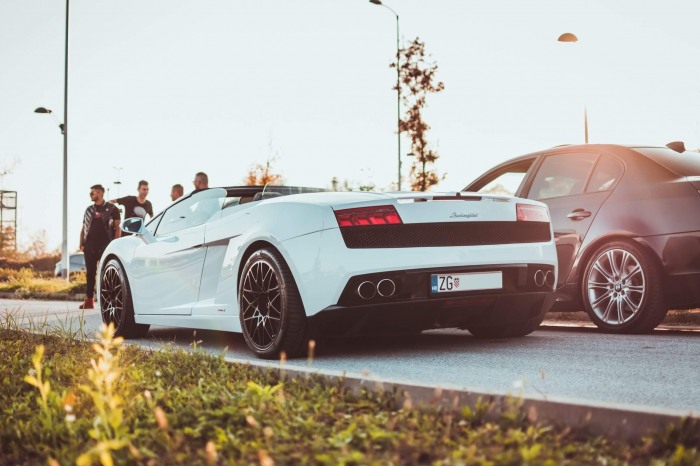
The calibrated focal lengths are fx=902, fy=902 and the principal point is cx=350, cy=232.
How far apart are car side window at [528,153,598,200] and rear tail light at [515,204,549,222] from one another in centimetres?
164

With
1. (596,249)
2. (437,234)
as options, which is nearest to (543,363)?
(437,234)

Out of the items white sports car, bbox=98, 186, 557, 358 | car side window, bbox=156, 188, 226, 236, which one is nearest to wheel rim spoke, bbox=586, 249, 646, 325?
white sports car, bbox=98, 186, 557, 358

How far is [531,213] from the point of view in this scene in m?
6.49

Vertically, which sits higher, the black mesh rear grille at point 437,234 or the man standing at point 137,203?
the man standing at point 137,203

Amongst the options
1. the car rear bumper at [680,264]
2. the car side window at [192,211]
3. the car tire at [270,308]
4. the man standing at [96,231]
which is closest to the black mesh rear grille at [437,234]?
the car tire at [270,308]

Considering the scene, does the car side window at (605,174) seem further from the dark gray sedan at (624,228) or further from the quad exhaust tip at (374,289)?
the quad exhaust tip at (374,289)

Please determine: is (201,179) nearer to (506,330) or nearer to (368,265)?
(506,330)

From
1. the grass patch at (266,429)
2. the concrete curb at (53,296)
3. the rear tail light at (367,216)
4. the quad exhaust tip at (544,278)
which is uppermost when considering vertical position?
the rear tail light at (367,216)

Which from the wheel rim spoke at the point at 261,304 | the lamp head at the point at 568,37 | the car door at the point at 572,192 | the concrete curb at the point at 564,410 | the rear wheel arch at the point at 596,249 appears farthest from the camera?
the lamp head at the point at 568,37

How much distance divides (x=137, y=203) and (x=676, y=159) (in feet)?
32.7

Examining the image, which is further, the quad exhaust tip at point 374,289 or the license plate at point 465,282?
the license plate at point 465,282

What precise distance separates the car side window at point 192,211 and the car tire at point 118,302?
1.99 feet

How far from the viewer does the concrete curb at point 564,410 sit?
346cm

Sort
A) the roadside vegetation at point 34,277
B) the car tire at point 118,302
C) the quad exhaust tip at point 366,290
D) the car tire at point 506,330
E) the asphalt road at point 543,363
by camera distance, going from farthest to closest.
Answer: the roadside vegetation at point 34,277 → the car tire at point 118,302 → the car tire at point 506,330 → the quad exhaust tip at point 366,290 → the asphalt road at point 543,363
